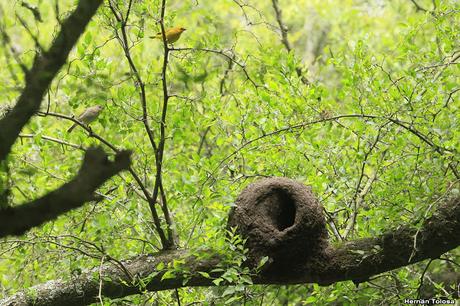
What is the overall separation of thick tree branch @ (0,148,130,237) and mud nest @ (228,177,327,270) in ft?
8.29

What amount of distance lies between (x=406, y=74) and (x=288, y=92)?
0.84m

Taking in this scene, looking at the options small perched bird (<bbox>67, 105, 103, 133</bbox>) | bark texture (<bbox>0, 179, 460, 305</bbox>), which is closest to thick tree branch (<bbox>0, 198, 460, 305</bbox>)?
bark texture (<bbox>0, 179, 460, 305</bbox>)

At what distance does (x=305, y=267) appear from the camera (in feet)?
13.2

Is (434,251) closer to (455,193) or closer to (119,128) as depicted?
(455,193)

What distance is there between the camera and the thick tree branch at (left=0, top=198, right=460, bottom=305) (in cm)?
376

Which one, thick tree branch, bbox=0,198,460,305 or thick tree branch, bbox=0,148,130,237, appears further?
thick tree branch, bbox=0,198,460,305

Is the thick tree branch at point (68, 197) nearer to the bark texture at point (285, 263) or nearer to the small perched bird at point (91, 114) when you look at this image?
the bark texture at point (285, 263)

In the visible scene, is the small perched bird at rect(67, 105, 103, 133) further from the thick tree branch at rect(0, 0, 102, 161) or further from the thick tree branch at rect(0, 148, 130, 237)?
the thick tree branch at rect(0, 148, 130, 237)

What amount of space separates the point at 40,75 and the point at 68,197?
0.33m

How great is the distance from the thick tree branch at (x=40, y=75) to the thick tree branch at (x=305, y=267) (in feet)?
8.05

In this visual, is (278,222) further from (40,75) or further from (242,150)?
(40,75)

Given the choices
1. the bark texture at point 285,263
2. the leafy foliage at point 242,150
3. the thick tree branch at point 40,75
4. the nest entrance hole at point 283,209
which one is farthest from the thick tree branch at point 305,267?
the thick tree branch at point 40,75

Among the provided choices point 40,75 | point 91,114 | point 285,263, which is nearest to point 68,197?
point 40,75

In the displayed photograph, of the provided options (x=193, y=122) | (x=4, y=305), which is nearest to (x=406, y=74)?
(x=193, y=122)
